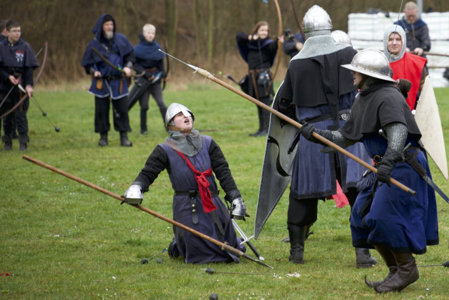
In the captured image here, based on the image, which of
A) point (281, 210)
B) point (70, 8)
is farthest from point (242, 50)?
point (70, 8)

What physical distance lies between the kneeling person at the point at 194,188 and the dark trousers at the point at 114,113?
17.3 ft

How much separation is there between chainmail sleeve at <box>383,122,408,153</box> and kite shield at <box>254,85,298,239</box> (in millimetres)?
1310

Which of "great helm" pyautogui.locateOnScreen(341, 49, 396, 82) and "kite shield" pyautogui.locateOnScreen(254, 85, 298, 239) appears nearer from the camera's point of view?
"great helm" pyautogui.locateOnScreen(341, 49, 396, 82)

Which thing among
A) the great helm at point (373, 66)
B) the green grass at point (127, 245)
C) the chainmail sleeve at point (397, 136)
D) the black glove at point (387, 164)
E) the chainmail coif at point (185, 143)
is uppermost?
the great helm at point (373, 66)

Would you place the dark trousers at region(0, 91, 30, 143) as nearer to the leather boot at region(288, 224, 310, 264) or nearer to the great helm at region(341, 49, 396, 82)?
→ the leather boot at region(288, 224, 310, 264)

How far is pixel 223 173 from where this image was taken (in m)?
4.71

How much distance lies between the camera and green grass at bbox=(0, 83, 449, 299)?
3963 mm

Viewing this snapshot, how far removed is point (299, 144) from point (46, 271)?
2019mm

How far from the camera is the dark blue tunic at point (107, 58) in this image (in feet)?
31.2

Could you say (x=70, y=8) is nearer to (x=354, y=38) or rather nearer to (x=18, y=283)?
(x=354, y=38)

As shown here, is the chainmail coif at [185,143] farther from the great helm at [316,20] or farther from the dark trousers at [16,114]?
the dark trousers at [16,114]

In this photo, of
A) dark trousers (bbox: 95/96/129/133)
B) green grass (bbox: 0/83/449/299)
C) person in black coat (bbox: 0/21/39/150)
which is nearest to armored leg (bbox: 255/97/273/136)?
green grass (bbox: 0/83/449/299)

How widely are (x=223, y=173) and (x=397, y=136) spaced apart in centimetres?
158

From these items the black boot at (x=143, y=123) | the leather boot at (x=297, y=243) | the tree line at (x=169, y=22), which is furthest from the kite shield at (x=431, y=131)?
the tree line at (x=169, y=22)
